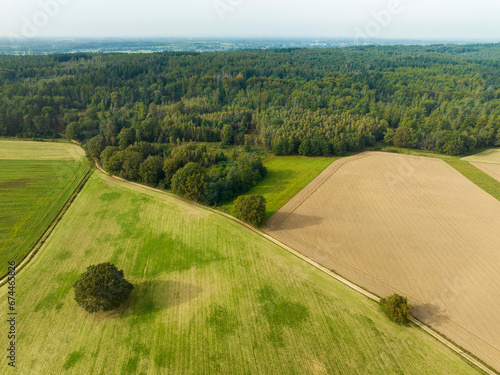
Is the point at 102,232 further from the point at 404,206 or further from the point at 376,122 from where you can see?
the point at 376,122

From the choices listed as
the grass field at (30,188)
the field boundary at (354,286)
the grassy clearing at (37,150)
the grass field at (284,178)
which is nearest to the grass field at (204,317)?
the field boundary at (354,286)

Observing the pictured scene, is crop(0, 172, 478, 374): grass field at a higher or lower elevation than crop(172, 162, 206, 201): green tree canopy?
lower

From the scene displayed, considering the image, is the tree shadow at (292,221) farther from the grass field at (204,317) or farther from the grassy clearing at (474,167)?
the grassy clearing at (474,167)

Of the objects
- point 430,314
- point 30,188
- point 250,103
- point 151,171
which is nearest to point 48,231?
point 30,188

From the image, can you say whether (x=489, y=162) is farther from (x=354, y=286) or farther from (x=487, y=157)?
(x=354, y=286)

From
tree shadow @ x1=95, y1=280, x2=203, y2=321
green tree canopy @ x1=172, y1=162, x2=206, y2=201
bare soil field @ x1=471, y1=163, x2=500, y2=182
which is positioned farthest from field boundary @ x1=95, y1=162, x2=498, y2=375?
bare soil field @ x1=471, y1=163, x2=500, y2=182

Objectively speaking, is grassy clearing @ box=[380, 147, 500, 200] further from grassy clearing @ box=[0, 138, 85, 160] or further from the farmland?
grassy clearing @ box=[0, 138, 85, 160]

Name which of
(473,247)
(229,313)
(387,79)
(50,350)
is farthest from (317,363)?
(387,79)
